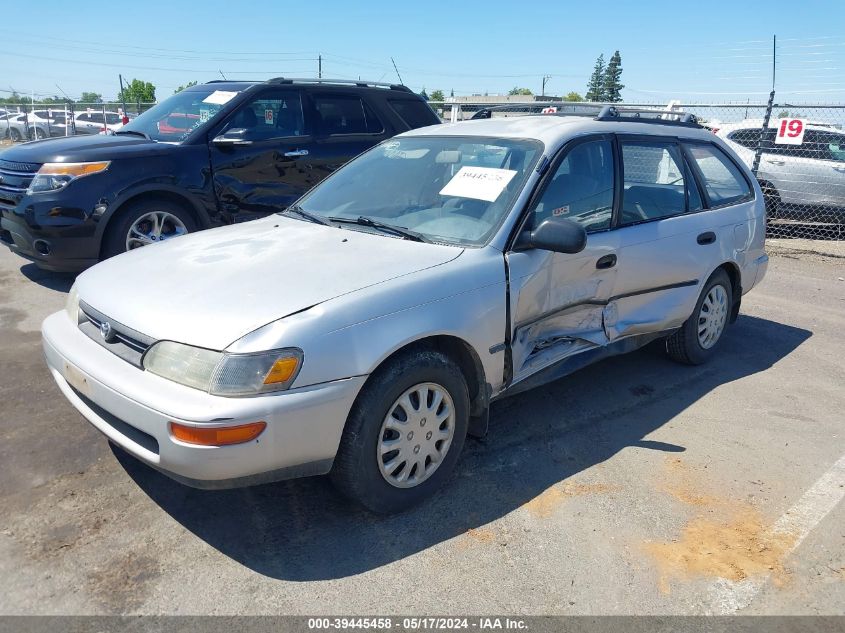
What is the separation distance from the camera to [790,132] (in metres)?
10.0

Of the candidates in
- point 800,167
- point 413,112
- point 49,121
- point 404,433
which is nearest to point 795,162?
point 800,167

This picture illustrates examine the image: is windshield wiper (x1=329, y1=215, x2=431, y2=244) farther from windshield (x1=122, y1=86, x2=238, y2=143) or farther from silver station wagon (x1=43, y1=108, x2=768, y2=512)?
windshield (x1=122, y1=86, x2=238, y2=143)

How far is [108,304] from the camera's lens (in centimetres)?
289

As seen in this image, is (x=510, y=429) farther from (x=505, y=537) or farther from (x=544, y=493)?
(x=505, y=537)

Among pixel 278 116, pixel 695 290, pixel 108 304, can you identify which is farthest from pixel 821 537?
pixel 278 116

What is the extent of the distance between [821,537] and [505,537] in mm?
1446

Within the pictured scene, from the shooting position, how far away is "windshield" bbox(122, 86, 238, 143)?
20.4 feet

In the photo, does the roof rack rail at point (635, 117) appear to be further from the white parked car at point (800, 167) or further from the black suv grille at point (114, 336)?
the white parked car at point (800, 167)

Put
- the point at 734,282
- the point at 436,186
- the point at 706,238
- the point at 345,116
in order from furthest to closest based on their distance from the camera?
the point at 345,116, the point at 734,282, the point at 706,238, the point at 436,186

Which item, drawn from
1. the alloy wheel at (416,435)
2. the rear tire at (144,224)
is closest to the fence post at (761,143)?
the rear tire at (144,224)

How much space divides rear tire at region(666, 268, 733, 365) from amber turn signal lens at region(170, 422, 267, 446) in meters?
3.41

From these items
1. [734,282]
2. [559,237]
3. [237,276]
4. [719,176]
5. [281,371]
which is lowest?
[734,282]

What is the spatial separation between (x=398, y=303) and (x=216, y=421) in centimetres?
88

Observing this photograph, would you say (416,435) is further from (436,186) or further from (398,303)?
(436,186)
